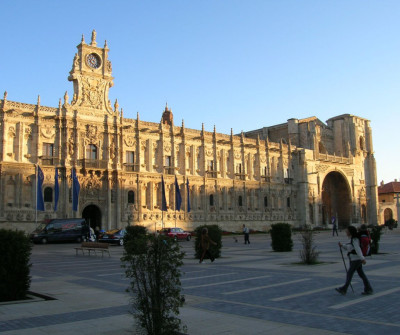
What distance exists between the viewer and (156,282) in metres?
6.39

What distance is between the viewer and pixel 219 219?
52.9m

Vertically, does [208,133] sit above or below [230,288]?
above

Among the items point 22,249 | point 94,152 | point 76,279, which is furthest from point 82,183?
point 22,249

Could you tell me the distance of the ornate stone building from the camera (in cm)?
3953

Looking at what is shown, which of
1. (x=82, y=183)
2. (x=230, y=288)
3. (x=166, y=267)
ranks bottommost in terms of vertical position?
(x=230, y=288)

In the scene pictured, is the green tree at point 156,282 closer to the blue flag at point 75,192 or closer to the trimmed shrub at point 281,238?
the trimmed shrub at point 281,238

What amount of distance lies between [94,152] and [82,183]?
11.8 ft

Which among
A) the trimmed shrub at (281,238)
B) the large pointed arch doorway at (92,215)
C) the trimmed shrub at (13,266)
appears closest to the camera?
the trimmed shrub at (13,266)

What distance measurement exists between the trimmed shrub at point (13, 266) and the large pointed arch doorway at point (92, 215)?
33.9 metres

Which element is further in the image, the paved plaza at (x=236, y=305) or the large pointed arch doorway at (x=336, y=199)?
the large pointed arch doorway at (x=336, y=199)

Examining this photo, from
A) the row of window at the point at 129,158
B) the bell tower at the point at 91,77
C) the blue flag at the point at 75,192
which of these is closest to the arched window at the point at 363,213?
the row of window at the point at 129,158

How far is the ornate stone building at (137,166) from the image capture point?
39531 millimetres

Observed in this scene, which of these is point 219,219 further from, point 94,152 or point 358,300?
point 358,300

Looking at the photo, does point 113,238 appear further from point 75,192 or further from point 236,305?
point 236,305
